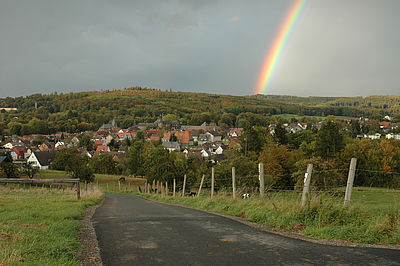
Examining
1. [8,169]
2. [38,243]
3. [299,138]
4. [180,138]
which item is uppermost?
[38,243]

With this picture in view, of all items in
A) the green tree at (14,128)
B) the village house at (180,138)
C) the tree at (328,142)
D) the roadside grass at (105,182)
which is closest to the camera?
the roadside grass at (105,182)

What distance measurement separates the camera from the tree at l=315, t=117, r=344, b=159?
70.8 m

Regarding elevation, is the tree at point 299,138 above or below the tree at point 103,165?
above

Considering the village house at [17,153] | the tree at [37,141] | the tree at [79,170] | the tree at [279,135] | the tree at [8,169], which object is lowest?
the village house at [17,153]

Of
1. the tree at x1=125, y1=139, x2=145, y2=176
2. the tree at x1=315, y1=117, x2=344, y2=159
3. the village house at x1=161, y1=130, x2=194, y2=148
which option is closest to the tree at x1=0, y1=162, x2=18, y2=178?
the tree at x1=125, y1=139, x2=145, y2=176

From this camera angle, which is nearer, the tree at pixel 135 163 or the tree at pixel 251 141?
the tree at pixel 251 141

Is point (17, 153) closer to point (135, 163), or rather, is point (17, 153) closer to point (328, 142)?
point (135, 163)

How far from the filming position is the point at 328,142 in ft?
234

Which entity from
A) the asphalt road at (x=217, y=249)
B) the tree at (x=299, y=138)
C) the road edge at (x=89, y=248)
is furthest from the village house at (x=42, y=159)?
the asphalt road at (x=217, y=249)

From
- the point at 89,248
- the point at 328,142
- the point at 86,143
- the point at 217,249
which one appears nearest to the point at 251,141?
the point at 328,142

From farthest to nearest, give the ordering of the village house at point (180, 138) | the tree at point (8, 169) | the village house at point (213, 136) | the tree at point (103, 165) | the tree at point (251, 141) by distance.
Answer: the village house at point (213, 136) < the village house at point (180, 138) < the tree at point (103, 165) < the tree at point (251, 141) < the tree at point (8, 169)

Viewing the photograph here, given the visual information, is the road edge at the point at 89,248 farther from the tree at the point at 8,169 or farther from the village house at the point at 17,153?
the village house at the point at 17,153

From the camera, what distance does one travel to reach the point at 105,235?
8.45m

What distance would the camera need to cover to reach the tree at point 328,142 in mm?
70750
